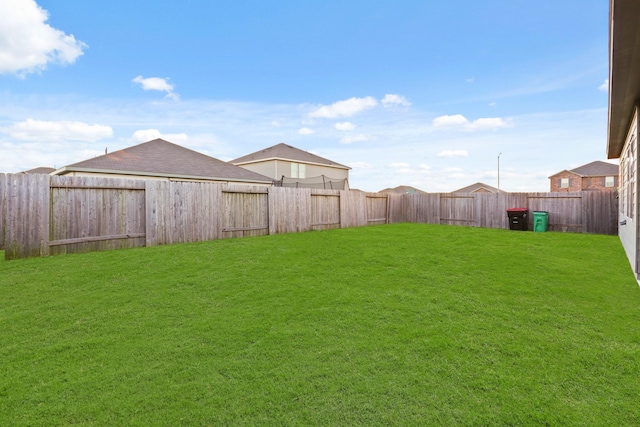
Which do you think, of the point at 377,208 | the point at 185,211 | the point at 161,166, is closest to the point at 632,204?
the point at 377,208

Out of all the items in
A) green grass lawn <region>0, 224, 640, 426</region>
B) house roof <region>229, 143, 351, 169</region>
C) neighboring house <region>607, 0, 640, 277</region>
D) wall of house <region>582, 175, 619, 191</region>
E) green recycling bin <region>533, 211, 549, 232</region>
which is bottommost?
green grass lawn <region>0, 224, 640, 426</region>

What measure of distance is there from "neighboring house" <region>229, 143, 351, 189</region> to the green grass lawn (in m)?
16.9

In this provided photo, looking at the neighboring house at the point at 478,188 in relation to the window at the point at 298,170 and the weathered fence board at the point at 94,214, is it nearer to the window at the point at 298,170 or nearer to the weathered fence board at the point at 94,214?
the window at the point at 298,170

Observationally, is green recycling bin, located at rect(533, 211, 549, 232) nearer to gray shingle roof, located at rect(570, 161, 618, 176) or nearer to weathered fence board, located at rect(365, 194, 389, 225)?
weathered fence board, located at rect(365, 194, 389, 225)

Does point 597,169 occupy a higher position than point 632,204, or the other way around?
point 597,169

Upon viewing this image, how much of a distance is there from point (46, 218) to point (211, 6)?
29.2 ft

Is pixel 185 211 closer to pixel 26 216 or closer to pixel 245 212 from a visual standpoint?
pixel 245 212

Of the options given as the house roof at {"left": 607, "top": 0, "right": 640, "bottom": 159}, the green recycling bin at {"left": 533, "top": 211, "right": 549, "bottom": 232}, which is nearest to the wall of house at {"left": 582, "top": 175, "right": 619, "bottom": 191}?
the green recycling bin at {"left": 533, "top": 211, "right": 549, "bottom": 232}

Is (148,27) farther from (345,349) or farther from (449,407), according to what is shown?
(449,407)

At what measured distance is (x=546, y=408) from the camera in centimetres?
206

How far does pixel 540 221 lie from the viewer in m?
12.9

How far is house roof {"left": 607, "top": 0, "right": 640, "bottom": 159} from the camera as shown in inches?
116

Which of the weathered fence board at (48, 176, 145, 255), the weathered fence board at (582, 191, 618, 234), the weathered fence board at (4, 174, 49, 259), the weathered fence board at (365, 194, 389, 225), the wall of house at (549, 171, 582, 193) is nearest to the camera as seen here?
the weathered fence board at (4, 174, 49, 259)

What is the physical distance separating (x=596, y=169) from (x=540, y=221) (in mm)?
35665
